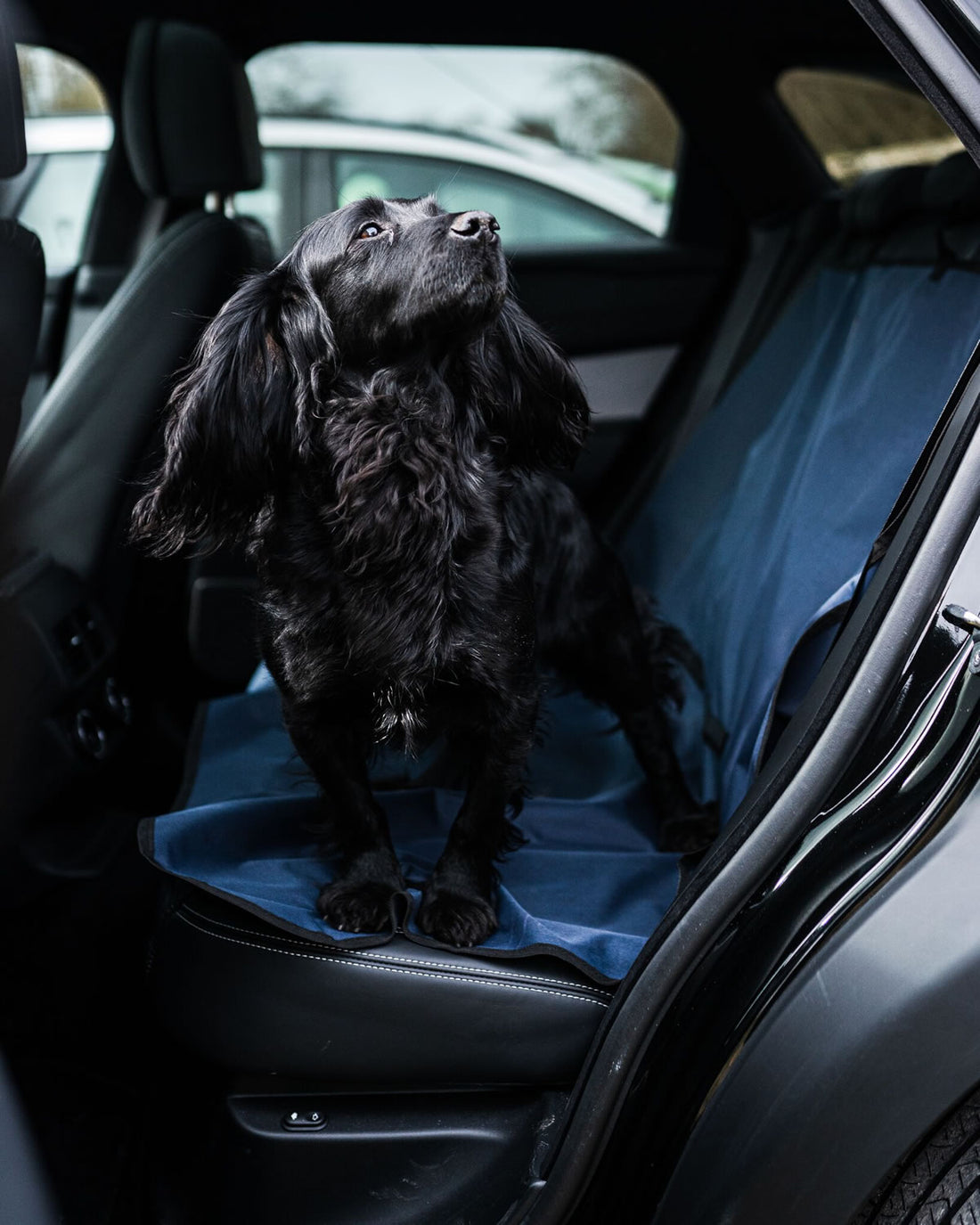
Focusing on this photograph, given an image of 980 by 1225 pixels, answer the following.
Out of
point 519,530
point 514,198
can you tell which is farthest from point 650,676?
point 514,198

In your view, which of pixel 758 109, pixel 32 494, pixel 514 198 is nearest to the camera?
pixel 32 494

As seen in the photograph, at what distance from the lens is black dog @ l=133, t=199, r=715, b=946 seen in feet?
5.58

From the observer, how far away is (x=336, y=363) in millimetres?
1826

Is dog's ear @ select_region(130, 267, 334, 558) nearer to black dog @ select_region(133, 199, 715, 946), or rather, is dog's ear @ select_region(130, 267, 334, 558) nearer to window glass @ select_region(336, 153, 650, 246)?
black dog @ select_region(133, 199, 715, 946)

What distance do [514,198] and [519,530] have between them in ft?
6.74

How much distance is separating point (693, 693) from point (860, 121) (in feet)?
6.52

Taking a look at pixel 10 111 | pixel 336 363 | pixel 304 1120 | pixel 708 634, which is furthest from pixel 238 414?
pixel 708 634

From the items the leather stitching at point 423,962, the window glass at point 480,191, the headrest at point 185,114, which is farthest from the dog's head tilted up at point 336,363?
the window glass at point 480,191

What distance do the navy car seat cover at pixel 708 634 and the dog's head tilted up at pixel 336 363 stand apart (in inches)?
18.5

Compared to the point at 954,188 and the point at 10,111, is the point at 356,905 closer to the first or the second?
the point at 10,111

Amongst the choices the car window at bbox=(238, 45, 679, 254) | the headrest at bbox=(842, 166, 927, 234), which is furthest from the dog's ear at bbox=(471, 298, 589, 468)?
the car window at bbox=(238, 45, 679, 254)

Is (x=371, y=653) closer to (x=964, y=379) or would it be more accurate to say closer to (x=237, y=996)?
(x=237, y=996)

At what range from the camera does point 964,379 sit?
135cm

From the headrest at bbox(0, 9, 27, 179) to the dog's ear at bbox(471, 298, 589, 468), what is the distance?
0.74 metres
